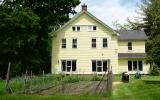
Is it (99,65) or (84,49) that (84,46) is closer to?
(84,49)

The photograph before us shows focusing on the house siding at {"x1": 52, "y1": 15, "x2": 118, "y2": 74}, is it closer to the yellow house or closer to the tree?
the yellow house

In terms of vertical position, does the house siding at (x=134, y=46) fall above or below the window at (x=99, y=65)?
above

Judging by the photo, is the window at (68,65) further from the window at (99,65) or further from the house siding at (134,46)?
the house siding at (134,46)

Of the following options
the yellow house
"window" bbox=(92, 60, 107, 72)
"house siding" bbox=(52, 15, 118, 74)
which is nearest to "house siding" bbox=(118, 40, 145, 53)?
the yellow house

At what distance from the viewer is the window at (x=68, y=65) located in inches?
2143

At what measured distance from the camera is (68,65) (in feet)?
179

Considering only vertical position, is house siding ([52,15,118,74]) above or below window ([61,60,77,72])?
above

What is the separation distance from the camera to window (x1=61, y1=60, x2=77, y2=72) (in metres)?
54.4

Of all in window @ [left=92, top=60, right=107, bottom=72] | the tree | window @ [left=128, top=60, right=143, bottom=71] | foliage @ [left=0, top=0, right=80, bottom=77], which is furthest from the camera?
window @ [left=128, top=60, right=143, bottom=71]

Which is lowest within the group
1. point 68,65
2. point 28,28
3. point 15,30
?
point 68,65

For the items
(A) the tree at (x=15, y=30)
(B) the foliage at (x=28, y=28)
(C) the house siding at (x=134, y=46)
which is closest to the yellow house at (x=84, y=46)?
(C) the house siding at (x=134, y=46)

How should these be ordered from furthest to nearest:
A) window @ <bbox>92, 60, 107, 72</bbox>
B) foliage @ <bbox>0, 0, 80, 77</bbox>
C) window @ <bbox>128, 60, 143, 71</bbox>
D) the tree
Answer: window @ <bbox>128, 60, 143, 71</bbox> < window @ <bbox>92, 60, 107, 72</bbox> < foliage @ <bbox>0, 0, 80, 77</bbox> < the tree

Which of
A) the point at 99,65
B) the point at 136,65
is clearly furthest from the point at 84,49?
the point at 136,65

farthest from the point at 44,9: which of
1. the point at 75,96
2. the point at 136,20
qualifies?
the point at 75,96
